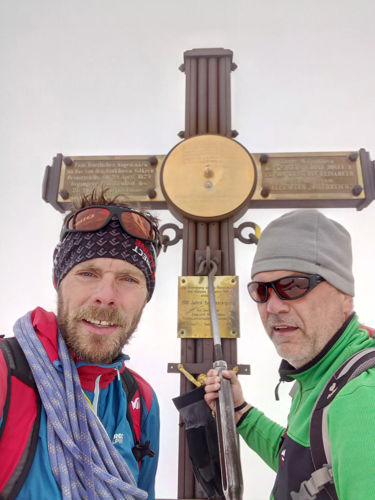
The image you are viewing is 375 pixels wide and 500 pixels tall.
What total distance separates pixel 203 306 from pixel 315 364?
54.4 inches

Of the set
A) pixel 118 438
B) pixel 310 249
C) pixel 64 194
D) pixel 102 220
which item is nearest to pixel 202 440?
pixel 118 438

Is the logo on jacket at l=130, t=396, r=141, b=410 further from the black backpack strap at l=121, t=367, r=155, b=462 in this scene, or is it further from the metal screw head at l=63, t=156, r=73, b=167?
the metal screw head at l=63, t=156, r=73, b=167

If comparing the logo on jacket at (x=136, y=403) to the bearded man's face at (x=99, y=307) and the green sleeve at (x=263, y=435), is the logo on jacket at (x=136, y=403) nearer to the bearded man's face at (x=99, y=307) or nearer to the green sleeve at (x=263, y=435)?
the bearded man's face at (x=99, y=307)

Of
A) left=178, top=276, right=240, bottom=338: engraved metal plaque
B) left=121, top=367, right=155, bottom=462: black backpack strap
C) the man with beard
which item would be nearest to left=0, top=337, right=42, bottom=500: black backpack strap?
the man with beard

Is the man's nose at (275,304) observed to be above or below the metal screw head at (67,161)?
below

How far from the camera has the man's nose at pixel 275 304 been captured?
4.50 ft

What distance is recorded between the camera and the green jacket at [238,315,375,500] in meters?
0.77

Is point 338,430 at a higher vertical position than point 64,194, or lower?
lower

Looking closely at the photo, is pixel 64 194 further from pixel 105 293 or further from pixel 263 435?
pixel 263 435

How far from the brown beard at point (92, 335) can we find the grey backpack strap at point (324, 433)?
78 cm

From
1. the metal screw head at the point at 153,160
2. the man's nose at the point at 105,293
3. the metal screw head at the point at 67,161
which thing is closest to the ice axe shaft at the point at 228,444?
the man's nose at the point at 105,293

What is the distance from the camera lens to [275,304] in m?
1.40

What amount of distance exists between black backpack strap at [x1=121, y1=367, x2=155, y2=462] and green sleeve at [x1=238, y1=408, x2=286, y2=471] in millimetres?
655

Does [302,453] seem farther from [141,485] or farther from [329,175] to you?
[329,175]
